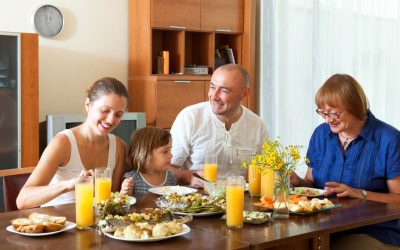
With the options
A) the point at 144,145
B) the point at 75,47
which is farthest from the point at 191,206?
the point at 75,47

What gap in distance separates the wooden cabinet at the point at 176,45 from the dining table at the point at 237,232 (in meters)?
2.51

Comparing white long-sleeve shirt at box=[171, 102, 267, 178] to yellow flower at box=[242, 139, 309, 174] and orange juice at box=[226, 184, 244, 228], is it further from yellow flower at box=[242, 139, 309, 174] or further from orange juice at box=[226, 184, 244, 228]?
orange juice at box=[226, 184, 244, 228]

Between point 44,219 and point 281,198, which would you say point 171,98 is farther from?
point 44,219

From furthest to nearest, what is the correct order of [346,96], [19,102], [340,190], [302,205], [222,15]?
1. [222,15]
2. [19,102]
3. [346,96]
4. [340,190]
5. [302,205]

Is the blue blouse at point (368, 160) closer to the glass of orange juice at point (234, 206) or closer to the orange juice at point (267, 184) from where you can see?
the orange juice at point (267, 184)

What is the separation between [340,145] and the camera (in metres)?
2.66

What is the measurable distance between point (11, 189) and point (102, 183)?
0.64m

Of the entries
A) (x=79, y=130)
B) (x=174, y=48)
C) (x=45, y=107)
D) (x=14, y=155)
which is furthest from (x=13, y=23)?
(x=79, y=130)

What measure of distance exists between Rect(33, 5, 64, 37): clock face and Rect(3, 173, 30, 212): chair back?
7.15ft

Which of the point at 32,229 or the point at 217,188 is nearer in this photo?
the point at 32,229

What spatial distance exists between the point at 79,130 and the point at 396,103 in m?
3.02

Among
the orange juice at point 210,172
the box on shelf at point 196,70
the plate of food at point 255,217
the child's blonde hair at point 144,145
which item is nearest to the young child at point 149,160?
the child's blonde hair at point 144,145

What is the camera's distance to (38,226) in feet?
Result: 5.68

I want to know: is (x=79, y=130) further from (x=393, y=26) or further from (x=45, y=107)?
(x=393, y=26)
